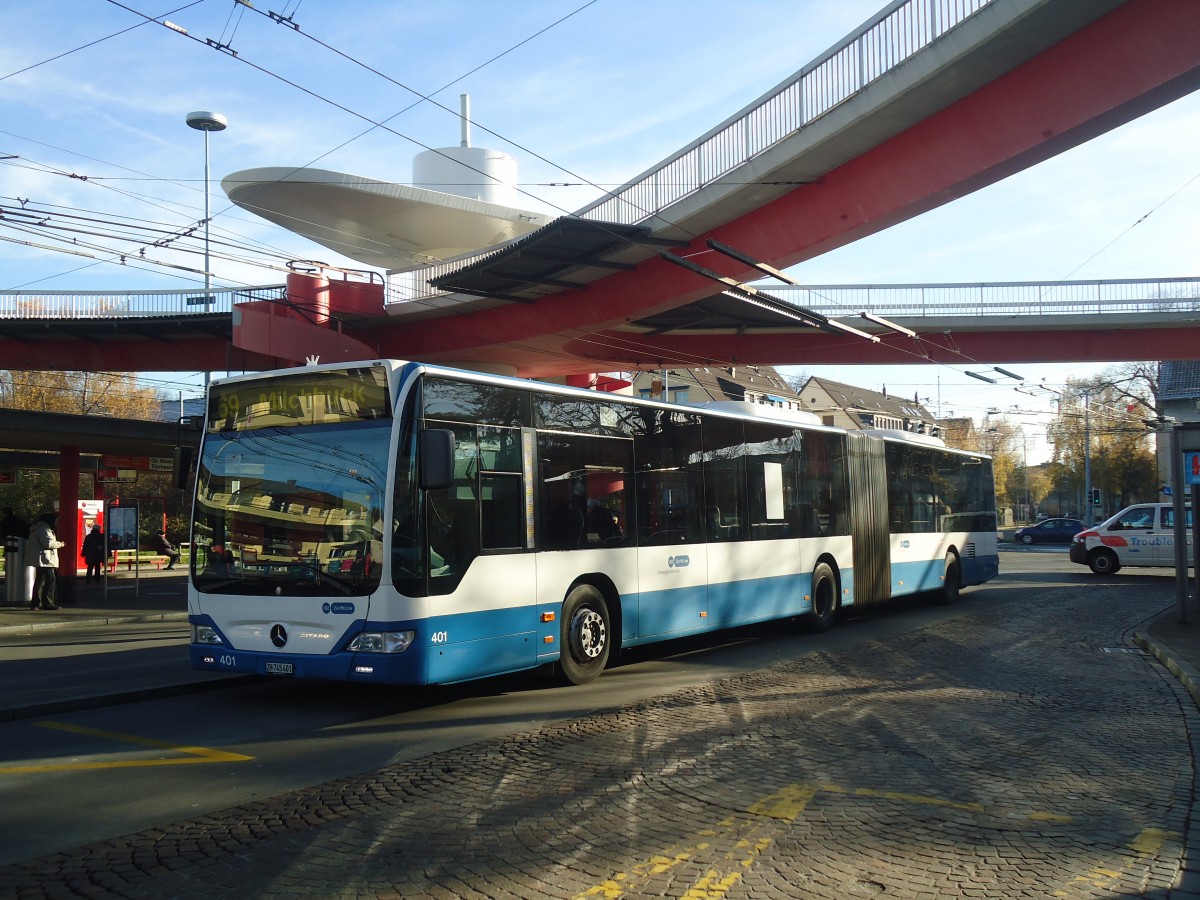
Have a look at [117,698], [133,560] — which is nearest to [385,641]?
[117,698]

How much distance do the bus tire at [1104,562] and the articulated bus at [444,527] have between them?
19.8 m

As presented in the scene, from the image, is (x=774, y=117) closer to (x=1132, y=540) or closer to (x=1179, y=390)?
(x=1132, y=540)

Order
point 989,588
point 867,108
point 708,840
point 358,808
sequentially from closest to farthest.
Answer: point 708,840 → point 358,808 → point 867,108 → point 989,588

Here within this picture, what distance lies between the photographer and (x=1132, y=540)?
28516mm

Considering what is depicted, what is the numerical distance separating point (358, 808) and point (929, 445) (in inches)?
659

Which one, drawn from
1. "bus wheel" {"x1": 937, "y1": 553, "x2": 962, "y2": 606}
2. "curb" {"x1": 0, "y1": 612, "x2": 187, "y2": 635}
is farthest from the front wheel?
"curb" {"x1": 0, "y1": 612, "x2": 187, "y2": 635}

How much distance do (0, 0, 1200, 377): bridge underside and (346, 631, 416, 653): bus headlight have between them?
37.4ft

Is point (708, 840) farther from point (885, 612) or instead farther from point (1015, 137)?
point (885, 612)

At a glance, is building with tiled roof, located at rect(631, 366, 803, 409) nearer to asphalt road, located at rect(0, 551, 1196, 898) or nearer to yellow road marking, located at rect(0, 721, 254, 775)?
asphalt road, located at rect(0, 551, 1196, 898)

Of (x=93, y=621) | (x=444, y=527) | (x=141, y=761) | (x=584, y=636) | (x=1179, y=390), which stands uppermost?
(x=1179, y=390)

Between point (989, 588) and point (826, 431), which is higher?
point (826, 431)

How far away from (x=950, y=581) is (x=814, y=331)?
457 inches

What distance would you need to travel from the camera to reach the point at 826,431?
16.7 meters

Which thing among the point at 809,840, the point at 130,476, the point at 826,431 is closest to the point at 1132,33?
the point at 826,431
